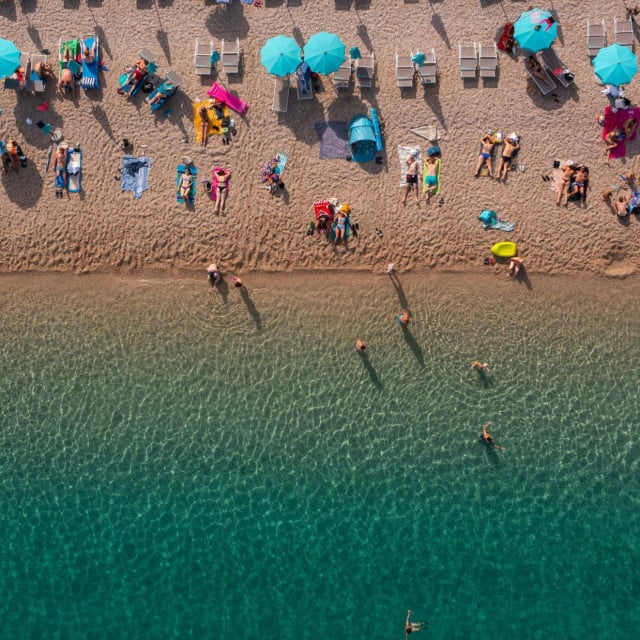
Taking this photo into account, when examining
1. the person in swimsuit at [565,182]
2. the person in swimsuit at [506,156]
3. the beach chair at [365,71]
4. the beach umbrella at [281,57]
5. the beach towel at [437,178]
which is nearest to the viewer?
the beach umbrella at [281,57]

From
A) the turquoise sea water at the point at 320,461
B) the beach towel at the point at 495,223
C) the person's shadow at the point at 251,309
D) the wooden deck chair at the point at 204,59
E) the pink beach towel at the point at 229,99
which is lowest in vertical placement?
the turquoise sea water at the point at 320,461

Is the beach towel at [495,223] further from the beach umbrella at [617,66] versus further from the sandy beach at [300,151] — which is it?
the beach umbrella at [617,66]

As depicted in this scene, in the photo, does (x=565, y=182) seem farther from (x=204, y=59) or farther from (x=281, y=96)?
(x=204, y=59)

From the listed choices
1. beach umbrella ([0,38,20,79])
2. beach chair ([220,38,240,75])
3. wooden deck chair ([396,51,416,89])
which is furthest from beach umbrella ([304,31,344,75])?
beach umbrella ([0,38,20,79])

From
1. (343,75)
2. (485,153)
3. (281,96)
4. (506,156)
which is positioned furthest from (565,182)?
(281,96)

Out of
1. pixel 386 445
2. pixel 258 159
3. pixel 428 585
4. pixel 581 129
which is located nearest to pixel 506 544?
pixel 428 585

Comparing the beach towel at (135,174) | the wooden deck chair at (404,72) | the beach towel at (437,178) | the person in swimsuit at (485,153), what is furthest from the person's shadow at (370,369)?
the beach towel at (135,174)
